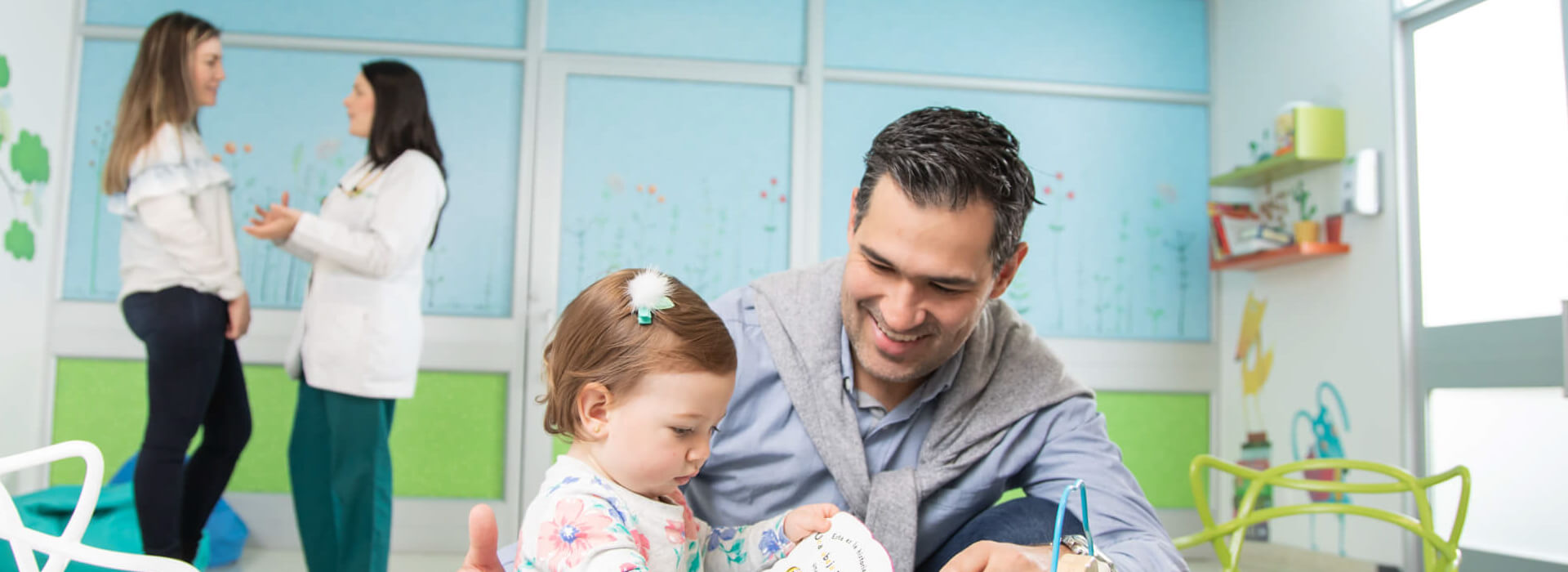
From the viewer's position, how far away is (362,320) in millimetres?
2465

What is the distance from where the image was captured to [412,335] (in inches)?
102

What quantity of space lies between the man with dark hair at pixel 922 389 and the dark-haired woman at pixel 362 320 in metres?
1.23

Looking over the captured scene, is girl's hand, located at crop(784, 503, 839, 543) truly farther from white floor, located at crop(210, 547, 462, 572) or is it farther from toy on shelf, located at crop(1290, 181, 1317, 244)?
toy on shelf, located at crop(1290, 181, 1317, 244)

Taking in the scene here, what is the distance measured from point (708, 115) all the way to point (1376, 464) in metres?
2.53

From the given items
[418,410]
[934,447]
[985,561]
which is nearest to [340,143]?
[418,410]

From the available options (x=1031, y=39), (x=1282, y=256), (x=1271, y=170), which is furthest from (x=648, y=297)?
(x=1031, y=39)

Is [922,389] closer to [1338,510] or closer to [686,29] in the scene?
[1338,510]

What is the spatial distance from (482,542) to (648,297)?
1.03ft

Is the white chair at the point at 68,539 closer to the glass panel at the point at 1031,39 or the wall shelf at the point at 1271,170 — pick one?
the glass panel at the point at 1031,39

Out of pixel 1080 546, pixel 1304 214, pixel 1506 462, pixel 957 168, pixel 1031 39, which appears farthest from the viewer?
pixel 1031 39

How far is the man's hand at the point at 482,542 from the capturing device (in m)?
1.07

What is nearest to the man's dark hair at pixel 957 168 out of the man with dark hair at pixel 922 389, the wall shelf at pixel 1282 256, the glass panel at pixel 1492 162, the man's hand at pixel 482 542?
the man with dark hair at pixel 922 389

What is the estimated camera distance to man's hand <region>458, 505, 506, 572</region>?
1065 mm

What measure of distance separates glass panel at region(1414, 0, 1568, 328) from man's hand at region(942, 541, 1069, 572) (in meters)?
2.22
